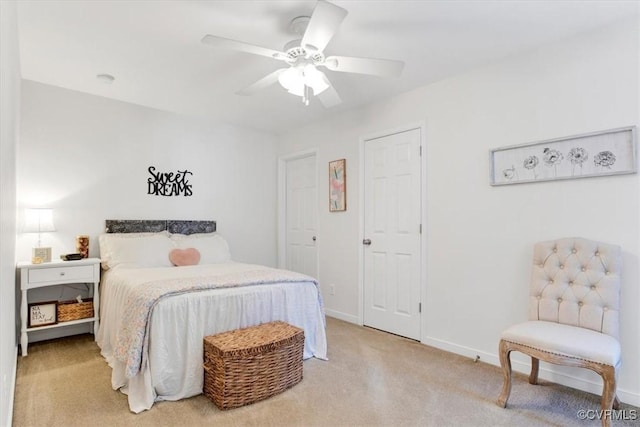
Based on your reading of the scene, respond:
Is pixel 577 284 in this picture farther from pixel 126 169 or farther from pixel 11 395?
pixel 126 169

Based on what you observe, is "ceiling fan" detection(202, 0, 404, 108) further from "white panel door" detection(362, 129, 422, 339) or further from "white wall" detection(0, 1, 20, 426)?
"white panel door" detection(362, 129, 422, 339)

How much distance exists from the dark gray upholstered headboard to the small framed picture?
0.83m

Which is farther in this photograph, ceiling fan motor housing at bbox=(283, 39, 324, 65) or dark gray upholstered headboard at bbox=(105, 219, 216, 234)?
dark gray upholstered headboard at bbox=(105, 219, 216, 234)

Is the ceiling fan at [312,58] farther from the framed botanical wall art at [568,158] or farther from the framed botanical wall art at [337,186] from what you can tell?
the framed botanical wall art at [337,186]

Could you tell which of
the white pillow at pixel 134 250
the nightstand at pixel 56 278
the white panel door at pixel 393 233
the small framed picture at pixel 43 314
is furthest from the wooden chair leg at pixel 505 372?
the small framed picture at pixel 43 314

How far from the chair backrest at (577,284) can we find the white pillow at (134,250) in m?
3.15

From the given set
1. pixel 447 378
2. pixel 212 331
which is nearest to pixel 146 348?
pixel 212 331

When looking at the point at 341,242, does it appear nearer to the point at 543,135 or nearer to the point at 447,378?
the point at 447,378

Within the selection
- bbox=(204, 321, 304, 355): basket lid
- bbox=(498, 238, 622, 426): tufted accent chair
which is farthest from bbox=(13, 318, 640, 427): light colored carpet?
bbox=(204, 321, 304, 355): basket lid

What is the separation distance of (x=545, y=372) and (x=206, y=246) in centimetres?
321

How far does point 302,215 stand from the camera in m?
4.69

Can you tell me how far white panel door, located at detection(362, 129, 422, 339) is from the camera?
3.34 metres

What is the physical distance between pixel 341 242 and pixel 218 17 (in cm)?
257

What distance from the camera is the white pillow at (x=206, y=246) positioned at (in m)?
3.81
